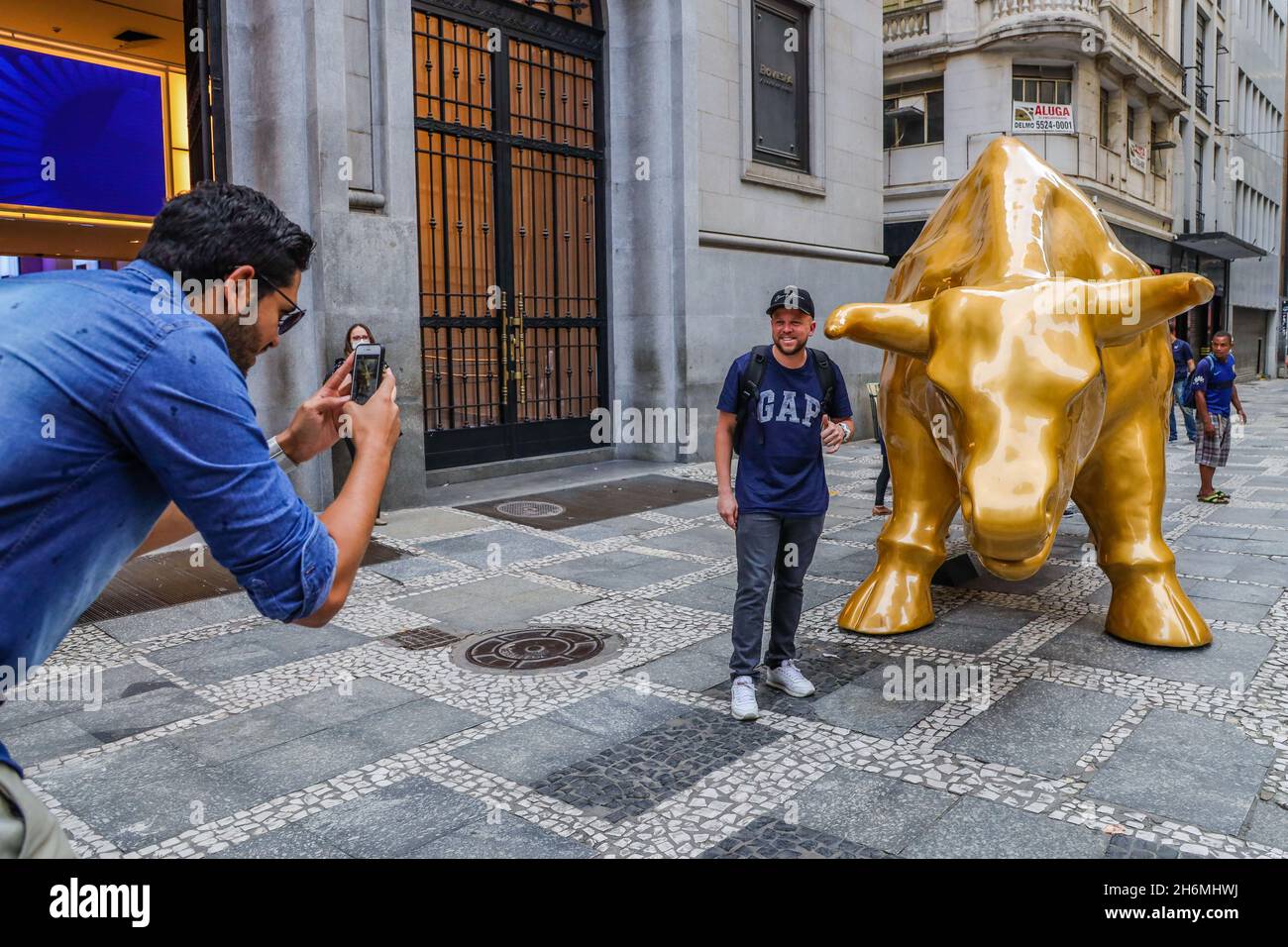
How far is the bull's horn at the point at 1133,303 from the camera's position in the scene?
14.5ft

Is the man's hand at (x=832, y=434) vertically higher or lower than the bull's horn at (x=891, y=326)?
lower

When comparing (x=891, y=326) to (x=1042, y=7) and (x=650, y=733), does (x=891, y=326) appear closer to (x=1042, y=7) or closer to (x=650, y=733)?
(x=650, y=733)

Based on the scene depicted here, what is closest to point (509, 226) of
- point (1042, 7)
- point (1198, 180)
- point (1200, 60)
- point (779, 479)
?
point (779, 479)

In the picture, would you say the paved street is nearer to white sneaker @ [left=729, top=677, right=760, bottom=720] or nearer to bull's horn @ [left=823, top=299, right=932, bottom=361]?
white sneaker @ [left=729, top=677, right=760, bottom=720]

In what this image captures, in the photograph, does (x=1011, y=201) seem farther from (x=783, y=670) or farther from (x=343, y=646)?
(x=343, y=646)

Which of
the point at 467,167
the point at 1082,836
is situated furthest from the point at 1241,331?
the point at 1082,836

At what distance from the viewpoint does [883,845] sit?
3.32 m

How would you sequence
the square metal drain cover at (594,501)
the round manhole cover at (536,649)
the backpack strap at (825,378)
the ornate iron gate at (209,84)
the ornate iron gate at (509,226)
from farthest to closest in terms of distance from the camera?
the ornate iron gate at (509,226)
the square metal drain cover at (594,501)
the ornate iron gate at (209,84)
the round manhole cover at (536,649)
the backpack strap at (825,378)

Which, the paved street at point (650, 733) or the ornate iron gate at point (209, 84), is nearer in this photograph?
the paved street at point (650, 733)

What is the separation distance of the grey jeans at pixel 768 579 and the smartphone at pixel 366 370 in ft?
9.12

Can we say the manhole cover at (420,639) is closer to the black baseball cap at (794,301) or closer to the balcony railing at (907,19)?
the black baseball cap at (794,301)

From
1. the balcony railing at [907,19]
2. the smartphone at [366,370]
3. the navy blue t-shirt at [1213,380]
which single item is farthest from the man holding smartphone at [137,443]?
the balcony railing at [907,19]

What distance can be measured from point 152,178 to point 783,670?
15.1m

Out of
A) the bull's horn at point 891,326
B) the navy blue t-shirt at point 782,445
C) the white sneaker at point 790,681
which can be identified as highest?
the bull's horn at point 891,326
